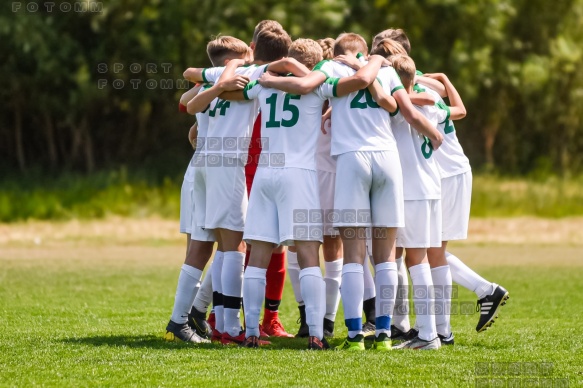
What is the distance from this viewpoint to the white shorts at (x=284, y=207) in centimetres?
712

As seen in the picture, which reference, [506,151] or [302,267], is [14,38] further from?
[302,267]

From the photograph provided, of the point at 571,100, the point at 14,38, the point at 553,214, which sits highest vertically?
the point at 14,38

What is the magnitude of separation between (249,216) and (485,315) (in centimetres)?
214

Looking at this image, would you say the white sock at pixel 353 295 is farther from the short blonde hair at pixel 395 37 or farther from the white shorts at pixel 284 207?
the short blonde hair at pixel 395 37

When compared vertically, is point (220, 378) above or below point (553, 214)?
above

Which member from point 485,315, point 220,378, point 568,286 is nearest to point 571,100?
point 568,286

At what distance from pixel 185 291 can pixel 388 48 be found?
2.36 meters

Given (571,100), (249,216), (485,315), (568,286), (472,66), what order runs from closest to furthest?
(249,216), (485,315), (568,286), (472,66), (571,100)

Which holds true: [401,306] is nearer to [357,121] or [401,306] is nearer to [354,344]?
[354,344]

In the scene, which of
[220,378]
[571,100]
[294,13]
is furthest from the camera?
[571,100]

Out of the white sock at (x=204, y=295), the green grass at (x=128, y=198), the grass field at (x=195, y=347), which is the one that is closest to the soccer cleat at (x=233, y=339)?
the grass field at (x=195, y=347)

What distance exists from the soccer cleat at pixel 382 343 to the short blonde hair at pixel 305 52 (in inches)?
78.3

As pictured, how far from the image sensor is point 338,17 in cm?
2431

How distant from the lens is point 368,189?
23.5ft
